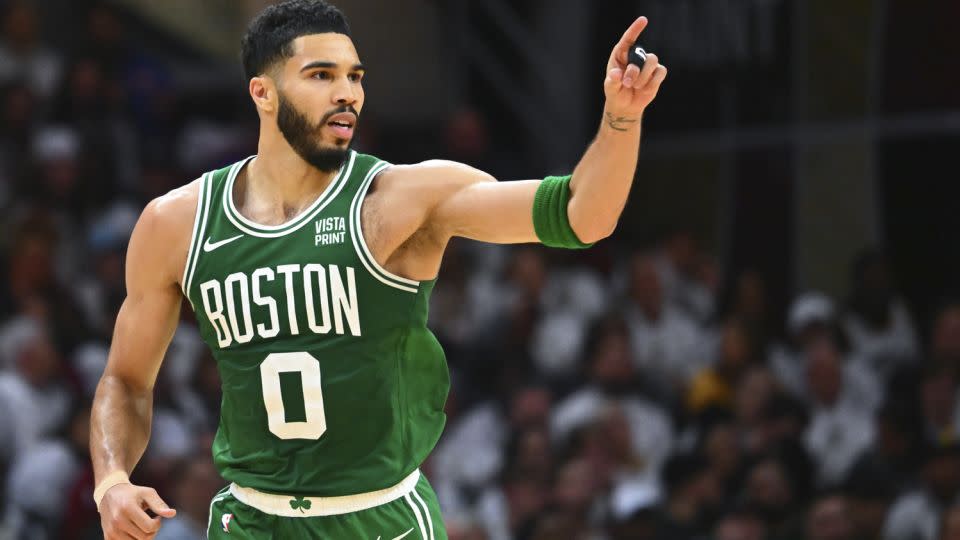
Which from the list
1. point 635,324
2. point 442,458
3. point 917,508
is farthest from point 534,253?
point 917,508

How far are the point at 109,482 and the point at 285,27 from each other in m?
1.61

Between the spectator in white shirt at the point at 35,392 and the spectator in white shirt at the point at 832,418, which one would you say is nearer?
the spectator in white shirt at the point at 832,418

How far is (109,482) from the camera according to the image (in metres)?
5.05

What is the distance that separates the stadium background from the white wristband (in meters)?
3.95

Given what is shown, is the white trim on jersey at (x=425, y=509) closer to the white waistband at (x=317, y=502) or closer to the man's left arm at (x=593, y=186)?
the white waistband at (x=317, y=502)

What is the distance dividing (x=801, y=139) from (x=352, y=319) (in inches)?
353

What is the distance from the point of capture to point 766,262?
1348 centimetres

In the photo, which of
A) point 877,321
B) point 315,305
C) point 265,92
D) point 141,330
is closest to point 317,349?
point 315,305

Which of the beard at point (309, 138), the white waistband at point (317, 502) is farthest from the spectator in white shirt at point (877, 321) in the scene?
the beard at point (309, 138)

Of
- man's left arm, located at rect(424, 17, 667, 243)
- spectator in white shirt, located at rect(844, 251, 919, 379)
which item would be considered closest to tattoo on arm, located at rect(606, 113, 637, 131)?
man's left arm, located at rect(424, 17, 667, 243)

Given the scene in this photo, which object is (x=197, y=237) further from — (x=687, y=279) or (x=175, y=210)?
(x=687, y=279)

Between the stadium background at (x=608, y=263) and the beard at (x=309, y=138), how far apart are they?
173 inches

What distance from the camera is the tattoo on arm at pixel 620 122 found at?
445cm

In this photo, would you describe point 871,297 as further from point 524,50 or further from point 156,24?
point 156,24
